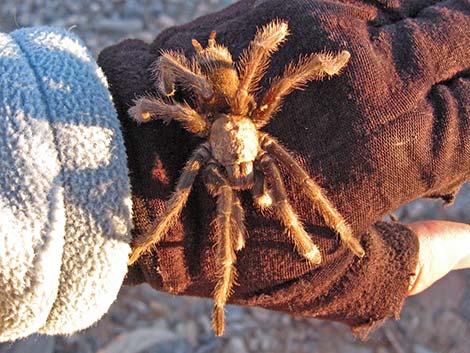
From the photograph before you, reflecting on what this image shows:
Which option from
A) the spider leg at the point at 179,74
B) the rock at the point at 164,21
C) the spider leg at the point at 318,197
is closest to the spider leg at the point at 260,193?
the spider leg at the point at 318,197

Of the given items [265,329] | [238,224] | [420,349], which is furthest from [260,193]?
[420,349]

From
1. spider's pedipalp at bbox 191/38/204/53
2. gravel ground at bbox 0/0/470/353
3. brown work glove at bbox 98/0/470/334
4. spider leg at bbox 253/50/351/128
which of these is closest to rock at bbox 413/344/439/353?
gravel ground at bbox 0/0/470/353

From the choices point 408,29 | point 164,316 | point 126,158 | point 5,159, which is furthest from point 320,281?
point 164,316

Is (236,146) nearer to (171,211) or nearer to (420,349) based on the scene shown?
(171,211)

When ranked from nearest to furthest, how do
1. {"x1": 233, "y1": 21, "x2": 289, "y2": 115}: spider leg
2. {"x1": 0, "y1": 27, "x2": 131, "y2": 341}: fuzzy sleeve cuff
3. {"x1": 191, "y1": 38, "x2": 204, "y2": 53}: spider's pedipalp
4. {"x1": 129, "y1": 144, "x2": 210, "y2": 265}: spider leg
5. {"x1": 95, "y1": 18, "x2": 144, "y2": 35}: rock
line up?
{"x1": 0, "y1": 27, "x2": 131, "y2": 341}: fuzzy sleeve cuff < {"x1": 129, "y1": 144, "x2": 210, "y2": 265}: spider leg < {"x1": 233, "y1": 21, "x2": 289, "y2": 115}: spider leg < {"x1": 191, "y1": 38, "x2": 204, "y2": 53}: spider's pedipalp < {"x1": 95, "y1": 18, "x2": 144, "y2": 35}: rock

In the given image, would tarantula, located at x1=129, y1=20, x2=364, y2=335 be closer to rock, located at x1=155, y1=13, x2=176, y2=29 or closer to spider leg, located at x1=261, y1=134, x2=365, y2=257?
spider leg, located at x1=261, y1=134, x2=365, y2=257

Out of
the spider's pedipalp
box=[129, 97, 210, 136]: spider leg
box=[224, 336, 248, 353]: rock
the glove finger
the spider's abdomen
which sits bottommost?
box=[224, 336, 248, 353]: rock
